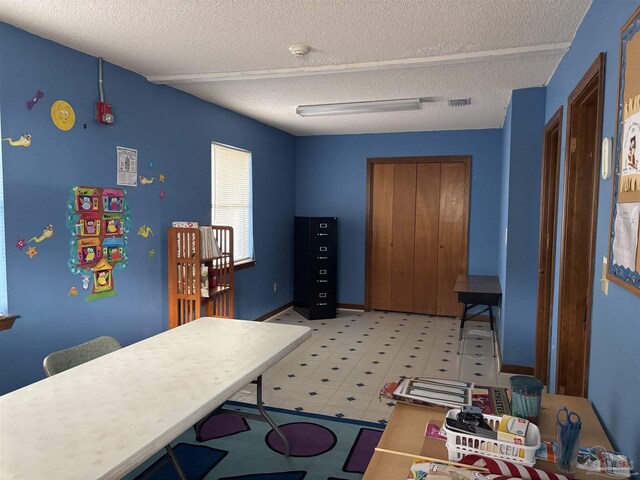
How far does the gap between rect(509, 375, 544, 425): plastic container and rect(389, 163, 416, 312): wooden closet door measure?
487cm

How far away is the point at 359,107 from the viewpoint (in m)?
4.73

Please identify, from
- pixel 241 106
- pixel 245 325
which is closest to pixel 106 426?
pixel 245 325

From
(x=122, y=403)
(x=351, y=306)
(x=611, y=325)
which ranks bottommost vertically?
(x=351, y=306)

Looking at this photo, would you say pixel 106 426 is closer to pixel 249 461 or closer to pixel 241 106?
pixel 249 461

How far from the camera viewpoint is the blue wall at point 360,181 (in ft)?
20.2

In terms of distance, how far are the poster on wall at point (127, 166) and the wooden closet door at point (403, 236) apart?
3825 millimetres

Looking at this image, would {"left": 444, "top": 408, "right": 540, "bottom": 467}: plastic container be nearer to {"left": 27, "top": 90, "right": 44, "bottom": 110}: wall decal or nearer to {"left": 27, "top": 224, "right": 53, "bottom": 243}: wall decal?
{"left": 27, "top": 224, "right": 53, "bottom": 243}: wall decal

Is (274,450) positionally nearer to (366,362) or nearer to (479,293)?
(366,362)

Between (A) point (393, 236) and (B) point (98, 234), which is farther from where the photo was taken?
(A) point (393, 236)

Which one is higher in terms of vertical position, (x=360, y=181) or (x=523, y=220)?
(x=360, y=181)

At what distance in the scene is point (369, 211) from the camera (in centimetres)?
668

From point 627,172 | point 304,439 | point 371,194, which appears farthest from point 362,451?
point 371,194

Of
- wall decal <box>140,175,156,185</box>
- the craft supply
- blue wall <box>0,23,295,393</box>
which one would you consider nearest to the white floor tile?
blue wall <box>0,23,295,393</box>

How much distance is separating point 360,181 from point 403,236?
3.28 feet
